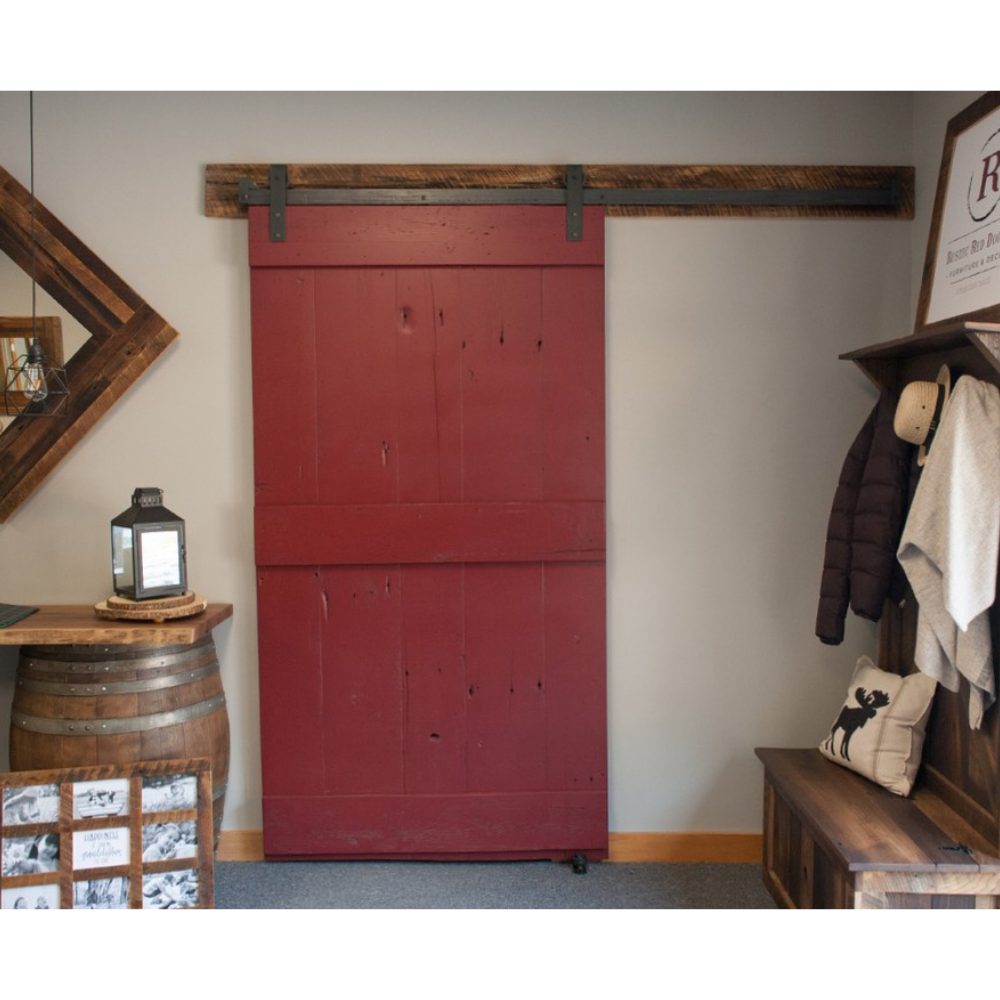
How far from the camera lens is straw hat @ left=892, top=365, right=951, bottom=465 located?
2.02 m

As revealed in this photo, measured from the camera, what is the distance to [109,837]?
6.86 feet

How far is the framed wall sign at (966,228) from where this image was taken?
2.01 metres

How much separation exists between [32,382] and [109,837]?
1.33 metres

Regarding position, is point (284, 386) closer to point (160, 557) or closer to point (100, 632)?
point (160, 557)

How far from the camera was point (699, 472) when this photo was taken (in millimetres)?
2584

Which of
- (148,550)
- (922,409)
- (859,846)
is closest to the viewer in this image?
(859,846)

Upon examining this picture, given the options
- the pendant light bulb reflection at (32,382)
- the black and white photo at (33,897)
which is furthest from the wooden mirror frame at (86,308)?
the black and white photo at (33,897)

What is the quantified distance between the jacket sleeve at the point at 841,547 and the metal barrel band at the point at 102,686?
1761mm

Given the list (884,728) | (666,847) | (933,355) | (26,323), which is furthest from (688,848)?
(26,323)

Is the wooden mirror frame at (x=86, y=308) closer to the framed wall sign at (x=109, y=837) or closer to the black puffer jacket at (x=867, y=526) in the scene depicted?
the framed wall sign at (x=109, y=837)

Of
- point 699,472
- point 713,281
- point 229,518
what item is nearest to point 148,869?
point 229,518

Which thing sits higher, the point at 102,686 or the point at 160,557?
the point at 160,557

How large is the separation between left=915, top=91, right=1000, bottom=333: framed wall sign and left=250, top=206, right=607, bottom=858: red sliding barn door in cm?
91

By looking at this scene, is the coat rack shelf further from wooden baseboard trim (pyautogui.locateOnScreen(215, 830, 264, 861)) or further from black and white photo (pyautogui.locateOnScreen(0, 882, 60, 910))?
black and white photo (pyautogui.locateOnScreen(0, 882, 60, 910))
